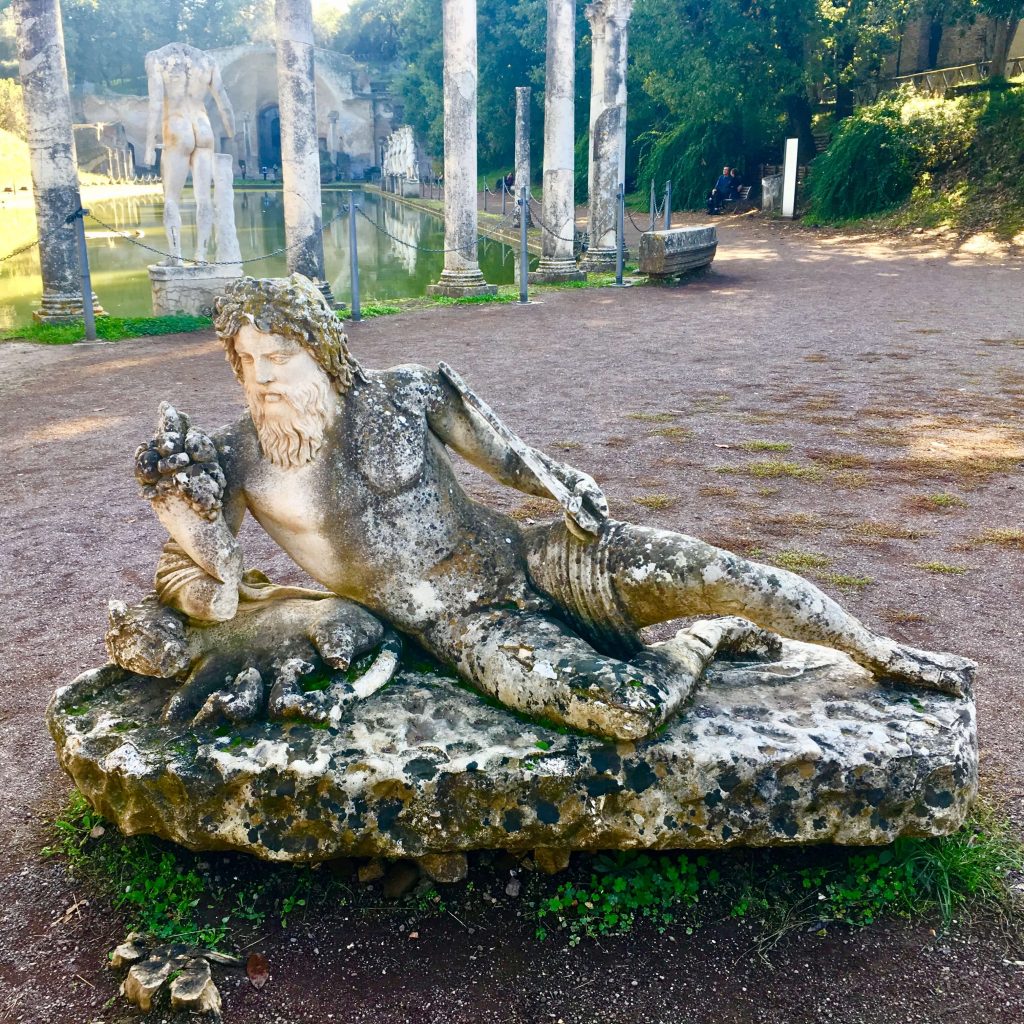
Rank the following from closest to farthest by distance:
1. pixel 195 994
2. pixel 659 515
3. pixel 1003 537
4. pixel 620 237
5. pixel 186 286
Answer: pixel 195 994 < pixel 1003 537 < pixel 659 515 < pixel 186 286 < pixel 620 237

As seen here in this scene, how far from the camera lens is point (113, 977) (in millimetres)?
2688

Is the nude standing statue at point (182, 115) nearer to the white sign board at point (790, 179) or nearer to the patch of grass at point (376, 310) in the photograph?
the patch of grass at point (376, 310)

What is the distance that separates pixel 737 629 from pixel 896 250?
59.4 ft

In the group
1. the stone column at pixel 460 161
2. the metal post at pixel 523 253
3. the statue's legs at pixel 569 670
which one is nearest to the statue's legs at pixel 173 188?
the stone column at pixel 460 161

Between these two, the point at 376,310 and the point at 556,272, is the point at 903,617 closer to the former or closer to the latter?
the point at 376,310

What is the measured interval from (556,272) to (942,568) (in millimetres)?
13436

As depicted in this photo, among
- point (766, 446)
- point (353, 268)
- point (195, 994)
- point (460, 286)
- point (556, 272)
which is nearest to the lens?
point (195, 994)

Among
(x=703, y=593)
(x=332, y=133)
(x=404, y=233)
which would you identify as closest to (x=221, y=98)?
(x=703, y=593)

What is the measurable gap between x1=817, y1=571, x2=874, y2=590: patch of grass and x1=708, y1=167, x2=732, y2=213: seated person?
23.8 m

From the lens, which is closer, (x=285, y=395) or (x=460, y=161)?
(x=285, y=395)

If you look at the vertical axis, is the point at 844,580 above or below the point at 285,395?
below

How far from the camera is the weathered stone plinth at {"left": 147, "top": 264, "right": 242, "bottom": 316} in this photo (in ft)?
45.2

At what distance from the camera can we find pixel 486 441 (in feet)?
10.9

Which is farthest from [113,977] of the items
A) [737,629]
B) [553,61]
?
[553,61]
